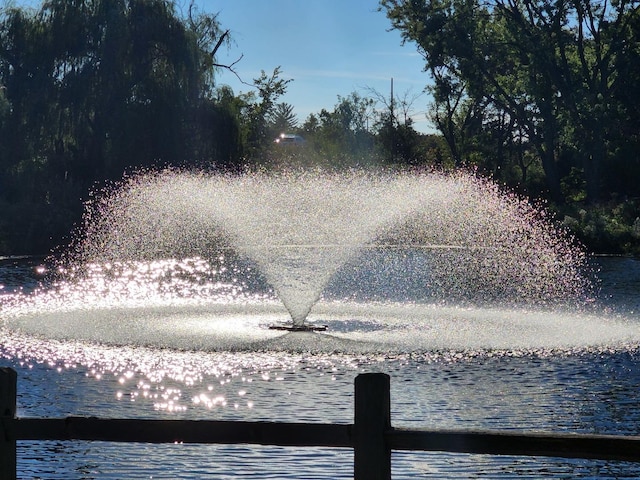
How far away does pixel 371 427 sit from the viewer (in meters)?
6.17

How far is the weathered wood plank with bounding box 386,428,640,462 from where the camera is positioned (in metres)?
5.91

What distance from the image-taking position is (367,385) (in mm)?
6156

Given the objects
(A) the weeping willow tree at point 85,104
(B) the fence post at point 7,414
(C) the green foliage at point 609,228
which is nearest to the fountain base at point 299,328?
(B) the fence post at point 7,414

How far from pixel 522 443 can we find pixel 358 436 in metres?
0.88

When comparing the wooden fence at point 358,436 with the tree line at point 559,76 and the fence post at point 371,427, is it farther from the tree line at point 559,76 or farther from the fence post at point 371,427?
the tree line at point 559,76

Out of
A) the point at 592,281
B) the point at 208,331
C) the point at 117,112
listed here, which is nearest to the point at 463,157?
the point at 117,112

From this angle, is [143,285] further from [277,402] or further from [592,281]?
Answer: [277,402]

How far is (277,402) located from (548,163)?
179 ft

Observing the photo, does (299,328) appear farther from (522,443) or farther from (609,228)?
(609,228)

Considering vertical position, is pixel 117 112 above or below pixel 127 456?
above

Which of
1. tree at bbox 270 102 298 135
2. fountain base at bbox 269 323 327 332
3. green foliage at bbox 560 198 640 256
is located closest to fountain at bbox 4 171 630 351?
fountain base at bbox 269 323 327 332

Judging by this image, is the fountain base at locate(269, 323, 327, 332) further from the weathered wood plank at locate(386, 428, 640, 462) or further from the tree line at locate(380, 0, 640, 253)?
the tree line at locate(380, 0, 640, 253)

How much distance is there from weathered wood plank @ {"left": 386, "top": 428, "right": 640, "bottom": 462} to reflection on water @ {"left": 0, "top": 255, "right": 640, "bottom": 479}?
3.70 meters

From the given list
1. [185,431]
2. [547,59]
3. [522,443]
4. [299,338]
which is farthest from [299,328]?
[547,59]
